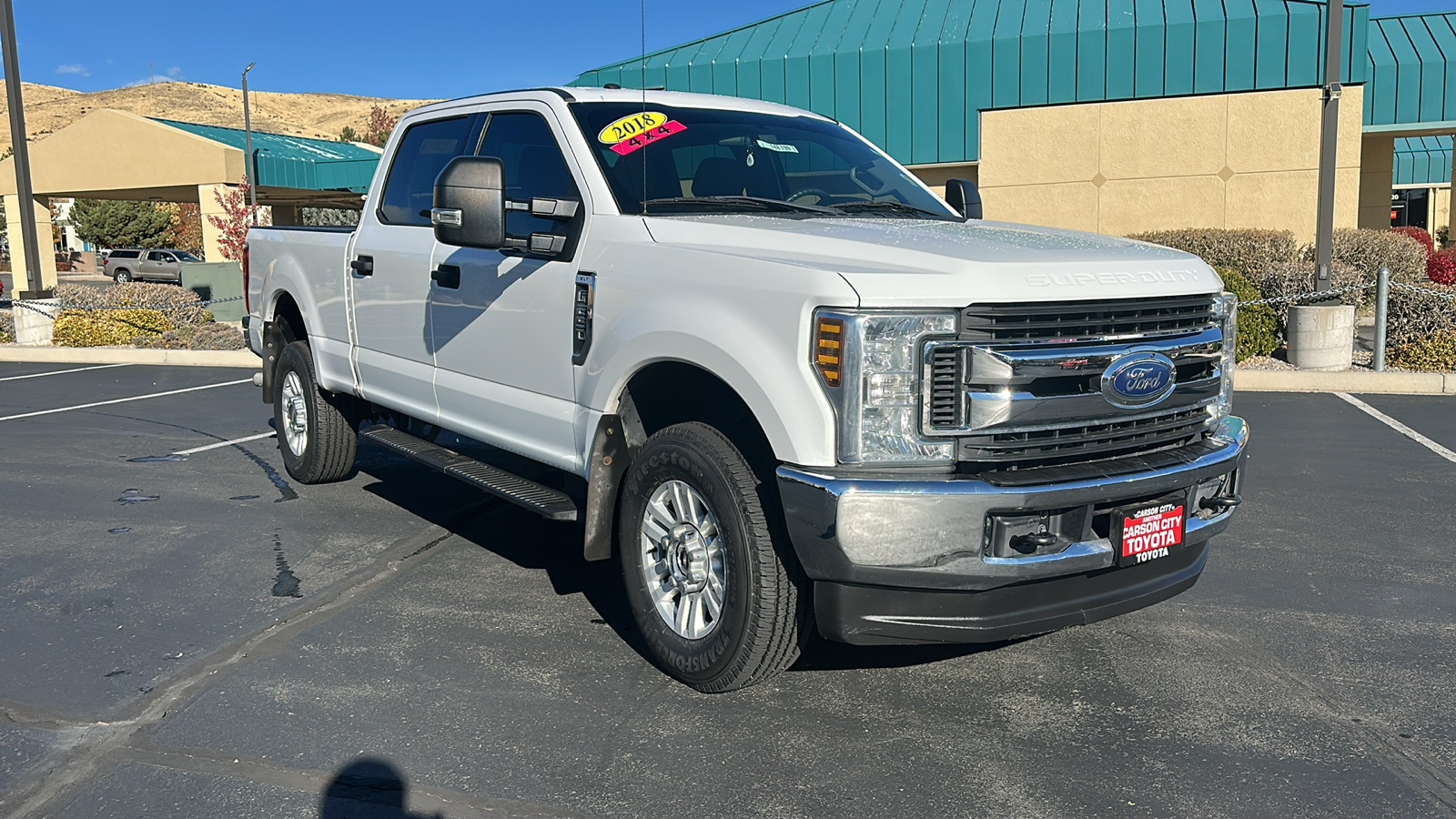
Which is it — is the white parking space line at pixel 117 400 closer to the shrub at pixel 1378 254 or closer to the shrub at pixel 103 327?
the shrub at pixel 103 327

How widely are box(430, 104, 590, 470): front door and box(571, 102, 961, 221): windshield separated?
22 cm

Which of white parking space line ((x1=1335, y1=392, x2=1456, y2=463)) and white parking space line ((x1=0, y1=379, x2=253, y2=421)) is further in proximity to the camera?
white parking space line ((x1=0, y1=379, x2=253, y2=421))

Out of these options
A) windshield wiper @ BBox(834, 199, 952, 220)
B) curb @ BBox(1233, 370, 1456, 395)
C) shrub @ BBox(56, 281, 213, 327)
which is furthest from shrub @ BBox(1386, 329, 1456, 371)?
shrub @ BBox(56, 281, 213, 327)

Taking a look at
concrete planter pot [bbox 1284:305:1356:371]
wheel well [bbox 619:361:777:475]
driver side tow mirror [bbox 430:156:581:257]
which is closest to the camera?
wheel well [bbox 619:361:777:475]

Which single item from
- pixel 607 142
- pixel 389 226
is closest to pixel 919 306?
pixel 607 142

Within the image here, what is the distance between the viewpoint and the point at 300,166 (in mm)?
34375

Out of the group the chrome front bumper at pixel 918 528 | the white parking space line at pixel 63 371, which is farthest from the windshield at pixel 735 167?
the white parking space line at pixel 63 371

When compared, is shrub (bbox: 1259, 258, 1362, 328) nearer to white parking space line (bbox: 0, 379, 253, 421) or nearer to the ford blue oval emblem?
the ford blue oval emblem

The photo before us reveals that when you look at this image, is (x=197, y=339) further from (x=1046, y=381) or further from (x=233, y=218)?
(x=1046, y=381)

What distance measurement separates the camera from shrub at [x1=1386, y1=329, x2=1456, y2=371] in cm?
1191

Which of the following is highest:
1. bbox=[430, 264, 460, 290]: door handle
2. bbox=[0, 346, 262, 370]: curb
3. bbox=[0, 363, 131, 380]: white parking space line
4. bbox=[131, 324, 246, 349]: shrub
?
bbox=[430, 264, 460, 290]: door handle

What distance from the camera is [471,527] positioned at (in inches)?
254

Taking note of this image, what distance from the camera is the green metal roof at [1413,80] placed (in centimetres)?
2062

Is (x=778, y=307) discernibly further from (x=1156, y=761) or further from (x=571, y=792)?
(x=1156, y=761)
